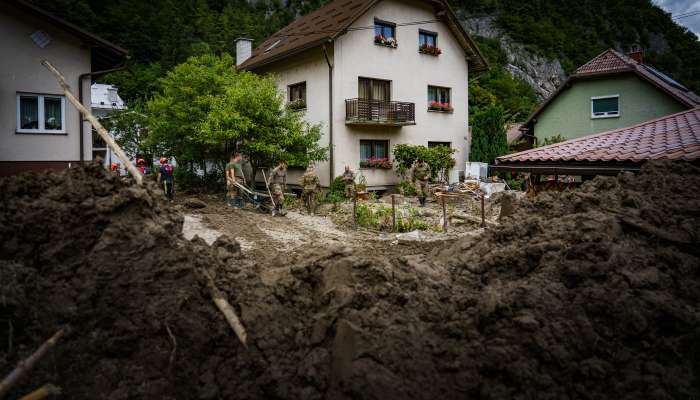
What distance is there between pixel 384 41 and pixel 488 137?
747 centimetres

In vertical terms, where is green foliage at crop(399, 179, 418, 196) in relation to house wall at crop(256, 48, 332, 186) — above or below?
below

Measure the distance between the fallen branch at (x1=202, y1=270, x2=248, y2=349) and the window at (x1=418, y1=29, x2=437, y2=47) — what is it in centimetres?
2006

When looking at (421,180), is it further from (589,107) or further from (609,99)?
(609,99)

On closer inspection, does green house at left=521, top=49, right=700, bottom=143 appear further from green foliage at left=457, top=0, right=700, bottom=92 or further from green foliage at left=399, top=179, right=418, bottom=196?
green foliage at left=457, top=0, right=700, bottom=92

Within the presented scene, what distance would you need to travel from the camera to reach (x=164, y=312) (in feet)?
13.4

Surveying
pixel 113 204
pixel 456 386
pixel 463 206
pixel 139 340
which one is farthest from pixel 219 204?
pixel 456 386

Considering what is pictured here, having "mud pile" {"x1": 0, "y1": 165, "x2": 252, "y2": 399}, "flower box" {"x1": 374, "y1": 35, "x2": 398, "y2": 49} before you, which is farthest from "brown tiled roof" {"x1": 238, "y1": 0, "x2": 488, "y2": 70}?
"mud pile" {"x1": 0, "y1": 165, "x2": 252, "y2": 399}

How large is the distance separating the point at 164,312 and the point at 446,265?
2976 mm

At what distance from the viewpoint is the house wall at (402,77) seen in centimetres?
1959

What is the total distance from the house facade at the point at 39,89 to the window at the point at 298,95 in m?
8.22

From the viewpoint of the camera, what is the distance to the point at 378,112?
1997 cm

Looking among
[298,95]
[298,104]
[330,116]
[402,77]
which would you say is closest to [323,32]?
[298,95]

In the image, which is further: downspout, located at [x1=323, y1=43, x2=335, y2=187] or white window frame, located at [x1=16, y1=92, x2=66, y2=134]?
downspout, located at [x1=323, y1=43, x2=335, y2=187]

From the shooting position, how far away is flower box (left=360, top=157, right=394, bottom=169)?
20.2 metres
